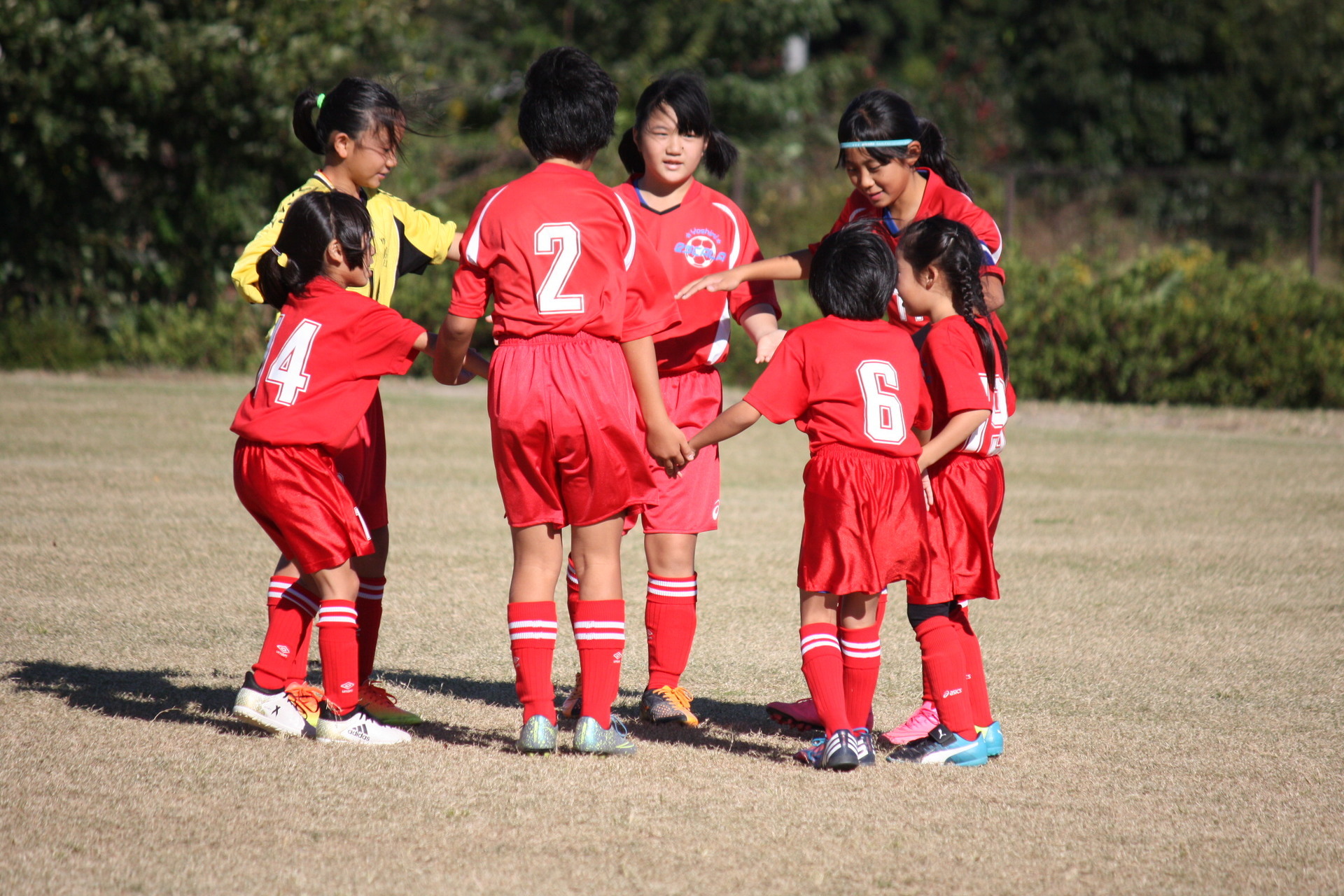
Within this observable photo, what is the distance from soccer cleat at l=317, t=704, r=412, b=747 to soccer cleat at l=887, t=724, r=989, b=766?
1.45 metres

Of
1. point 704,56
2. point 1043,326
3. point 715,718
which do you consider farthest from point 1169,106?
point 715,718

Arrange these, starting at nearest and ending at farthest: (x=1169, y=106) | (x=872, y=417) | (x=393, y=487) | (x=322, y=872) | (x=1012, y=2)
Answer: (x=322, y=872) < (x=872, y=417) < (x=393, y=487) < (x=1169, y=106) < (x=1012, y=2)

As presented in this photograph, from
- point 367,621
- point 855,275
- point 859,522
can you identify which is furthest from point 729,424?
point 367,621

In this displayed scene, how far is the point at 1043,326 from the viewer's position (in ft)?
45.7

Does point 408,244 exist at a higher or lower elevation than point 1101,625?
higher

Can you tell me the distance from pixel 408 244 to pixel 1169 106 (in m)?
23.7

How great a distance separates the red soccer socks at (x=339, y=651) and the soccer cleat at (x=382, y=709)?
0.24 metres

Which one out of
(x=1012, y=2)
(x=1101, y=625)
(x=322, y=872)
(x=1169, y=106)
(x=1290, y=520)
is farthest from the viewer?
(x=1012, y=2)

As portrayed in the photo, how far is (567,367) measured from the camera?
3572 mm

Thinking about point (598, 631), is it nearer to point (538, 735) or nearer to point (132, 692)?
point (538, 735)

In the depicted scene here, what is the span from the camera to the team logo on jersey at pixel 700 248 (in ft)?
14.5

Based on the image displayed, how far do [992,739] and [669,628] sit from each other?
1093 mm

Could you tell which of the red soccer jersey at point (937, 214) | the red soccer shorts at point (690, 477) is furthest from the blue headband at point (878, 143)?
the red soccer shorts at point (690, 477)

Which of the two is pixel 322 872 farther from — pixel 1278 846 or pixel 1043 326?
pixel 1043 326
